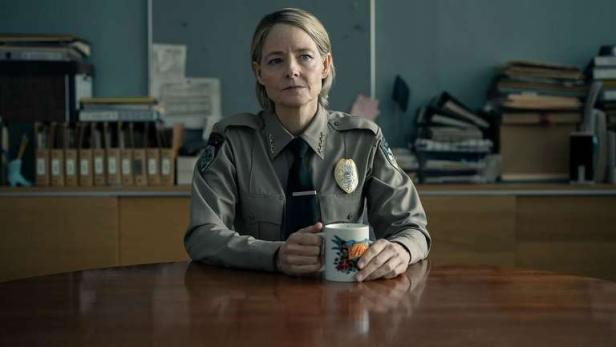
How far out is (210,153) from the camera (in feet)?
5.82

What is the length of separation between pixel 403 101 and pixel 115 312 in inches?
99.4

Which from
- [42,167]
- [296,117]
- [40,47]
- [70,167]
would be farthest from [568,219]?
[40,47]

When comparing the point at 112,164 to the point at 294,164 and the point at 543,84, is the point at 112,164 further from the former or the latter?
the point at 543,84

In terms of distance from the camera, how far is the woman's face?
1.72 metres

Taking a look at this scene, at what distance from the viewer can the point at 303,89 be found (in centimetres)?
173

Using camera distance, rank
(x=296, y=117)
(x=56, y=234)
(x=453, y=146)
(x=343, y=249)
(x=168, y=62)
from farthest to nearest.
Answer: (x=168, y=62) → (x=453, y=146) → (x=56, y=234) → (x=296, y=117) → (x=343, y=249)

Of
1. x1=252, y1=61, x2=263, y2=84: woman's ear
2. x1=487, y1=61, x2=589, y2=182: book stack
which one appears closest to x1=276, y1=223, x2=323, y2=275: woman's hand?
x1=252, y1=61, x2=263, y2=84: woman's ear

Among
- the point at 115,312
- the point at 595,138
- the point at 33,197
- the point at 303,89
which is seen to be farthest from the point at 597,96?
the point at 115,312

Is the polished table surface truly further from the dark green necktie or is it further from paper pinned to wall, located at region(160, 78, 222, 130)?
paper pinned to wall, located at region(160, 78, 222, 130)

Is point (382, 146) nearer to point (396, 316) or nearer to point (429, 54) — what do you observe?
Result: point (396, 316)

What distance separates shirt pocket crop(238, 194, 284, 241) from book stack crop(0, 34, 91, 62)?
184 centimetres

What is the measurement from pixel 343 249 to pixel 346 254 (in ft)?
0.04

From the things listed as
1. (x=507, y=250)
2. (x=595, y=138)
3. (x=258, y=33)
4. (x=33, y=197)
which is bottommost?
(x=507, y=250)

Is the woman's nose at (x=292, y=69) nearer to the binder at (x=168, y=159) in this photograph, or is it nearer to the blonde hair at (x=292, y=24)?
the blonde hair at (x=292, y=24)
